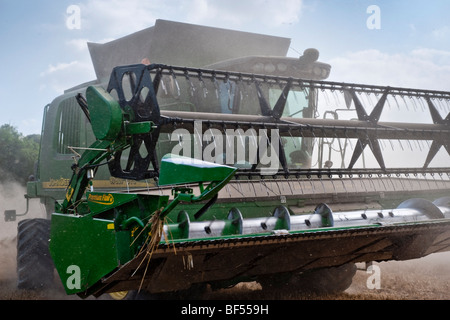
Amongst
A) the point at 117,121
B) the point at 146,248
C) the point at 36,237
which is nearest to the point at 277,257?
the point at 146,248

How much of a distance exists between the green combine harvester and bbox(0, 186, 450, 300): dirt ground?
19 cm

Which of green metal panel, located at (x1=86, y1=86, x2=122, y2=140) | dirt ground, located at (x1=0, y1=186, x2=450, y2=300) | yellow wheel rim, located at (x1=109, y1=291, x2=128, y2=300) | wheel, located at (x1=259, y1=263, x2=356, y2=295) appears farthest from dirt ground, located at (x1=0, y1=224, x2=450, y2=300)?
green metal panel, located at (x1=86, y1=86, x2=122, y2=140)

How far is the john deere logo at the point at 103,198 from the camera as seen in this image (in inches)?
141

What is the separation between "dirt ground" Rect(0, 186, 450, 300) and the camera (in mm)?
5352

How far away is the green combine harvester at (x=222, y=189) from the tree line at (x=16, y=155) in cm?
1065

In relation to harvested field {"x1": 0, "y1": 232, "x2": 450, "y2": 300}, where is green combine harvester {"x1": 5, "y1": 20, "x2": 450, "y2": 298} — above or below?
above

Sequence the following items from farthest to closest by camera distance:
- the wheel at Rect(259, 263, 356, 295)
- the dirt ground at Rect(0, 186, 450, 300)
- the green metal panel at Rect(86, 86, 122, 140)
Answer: the wheel at Rect(259, 263, 356, 295), the dirt ground at Rect(0, 186, 450, 300), the green metal panel at Rect(86, 86, 122, 140)

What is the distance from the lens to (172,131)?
4.14 meters

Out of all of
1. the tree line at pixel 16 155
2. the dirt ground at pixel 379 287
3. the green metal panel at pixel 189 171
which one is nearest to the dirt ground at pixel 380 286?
the dirt ground at pixel 379 287

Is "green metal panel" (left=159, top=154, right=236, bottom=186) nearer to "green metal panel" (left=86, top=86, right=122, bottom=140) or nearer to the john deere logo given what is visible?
the john deere logo

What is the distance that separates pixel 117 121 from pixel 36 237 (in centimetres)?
234

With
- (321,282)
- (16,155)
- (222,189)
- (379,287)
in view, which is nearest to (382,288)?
(379,287)

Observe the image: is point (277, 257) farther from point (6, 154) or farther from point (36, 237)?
point (6, 154)

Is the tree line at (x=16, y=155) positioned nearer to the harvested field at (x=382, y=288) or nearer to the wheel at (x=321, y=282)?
the harvested field at (x=382, y=288)
